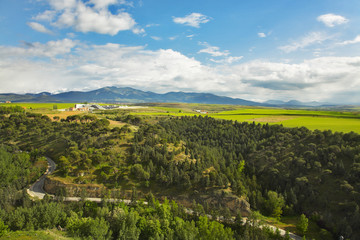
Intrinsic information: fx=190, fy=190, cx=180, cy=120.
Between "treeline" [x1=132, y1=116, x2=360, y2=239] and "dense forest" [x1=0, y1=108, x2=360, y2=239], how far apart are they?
0.30 m

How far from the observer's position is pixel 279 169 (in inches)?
3041

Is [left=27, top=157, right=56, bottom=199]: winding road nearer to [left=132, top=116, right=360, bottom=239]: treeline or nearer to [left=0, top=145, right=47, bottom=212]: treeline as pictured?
[left=0, top=145, right=47, bottom=212]: treeline

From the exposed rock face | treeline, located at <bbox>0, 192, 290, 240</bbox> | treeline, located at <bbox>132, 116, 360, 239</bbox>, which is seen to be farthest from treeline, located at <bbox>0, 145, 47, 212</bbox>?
treeline, located at <bbox>132, 116, 360, 239</bbox>

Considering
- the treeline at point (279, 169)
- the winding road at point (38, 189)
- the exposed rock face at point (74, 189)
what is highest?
the treeline at point (279, 169)

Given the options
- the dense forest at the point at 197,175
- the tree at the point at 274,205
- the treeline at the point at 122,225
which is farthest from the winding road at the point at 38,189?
the tree at the point at 274,205

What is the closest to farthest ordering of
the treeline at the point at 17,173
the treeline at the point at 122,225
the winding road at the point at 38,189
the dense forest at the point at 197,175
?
the treeline at the point at 122,225 → the dense forest at the point at 197,175 → the treeline at the point at 17,173 → the winding road at the point at 38,189

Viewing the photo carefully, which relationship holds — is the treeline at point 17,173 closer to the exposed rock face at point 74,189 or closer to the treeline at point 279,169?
the exposed rock face at point 74,189

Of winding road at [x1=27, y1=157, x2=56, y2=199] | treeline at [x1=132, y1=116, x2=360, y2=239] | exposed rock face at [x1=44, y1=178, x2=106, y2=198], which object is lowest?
winding road at [x1=27, y1=157, x2=56, y2=199]

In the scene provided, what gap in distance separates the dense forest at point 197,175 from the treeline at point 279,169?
304 mm

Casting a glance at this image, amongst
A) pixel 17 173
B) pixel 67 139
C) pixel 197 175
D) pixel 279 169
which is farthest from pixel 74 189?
pixel 279 169

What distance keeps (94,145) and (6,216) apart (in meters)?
43.5

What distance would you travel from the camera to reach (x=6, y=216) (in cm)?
4681

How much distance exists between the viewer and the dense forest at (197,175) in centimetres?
4866

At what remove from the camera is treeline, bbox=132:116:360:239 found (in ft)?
192
